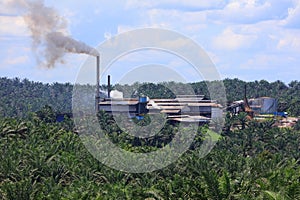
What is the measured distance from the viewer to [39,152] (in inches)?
1948

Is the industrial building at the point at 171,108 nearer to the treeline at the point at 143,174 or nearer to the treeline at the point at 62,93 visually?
the treeline at the point at 143,174

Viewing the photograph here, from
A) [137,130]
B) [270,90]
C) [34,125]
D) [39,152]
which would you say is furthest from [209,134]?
[270,90]

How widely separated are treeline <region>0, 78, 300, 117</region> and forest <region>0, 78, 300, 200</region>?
41.6m

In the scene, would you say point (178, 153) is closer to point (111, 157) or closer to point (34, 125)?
point (111, 157)

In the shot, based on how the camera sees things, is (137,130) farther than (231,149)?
Yes

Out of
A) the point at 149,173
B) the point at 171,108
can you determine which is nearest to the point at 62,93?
the point at 171,108

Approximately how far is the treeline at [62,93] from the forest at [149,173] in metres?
41.6

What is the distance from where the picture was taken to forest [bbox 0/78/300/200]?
33.8m

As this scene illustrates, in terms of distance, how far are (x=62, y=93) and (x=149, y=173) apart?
128 m

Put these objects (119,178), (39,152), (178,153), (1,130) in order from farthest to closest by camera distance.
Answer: (1,130) < (178,153) < (39,152) < (119,178)

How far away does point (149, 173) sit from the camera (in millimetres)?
47688

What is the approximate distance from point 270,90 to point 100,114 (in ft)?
296

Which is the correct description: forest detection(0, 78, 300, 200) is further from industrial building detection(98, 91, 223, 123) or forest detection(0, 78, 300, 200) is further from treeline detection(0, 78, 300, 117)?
treeline detection(0, 78, 300, 117)

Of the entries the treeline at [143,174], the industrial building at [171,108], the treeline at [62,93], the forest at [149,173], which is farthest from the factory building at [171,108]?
the treeline at [62,93]
